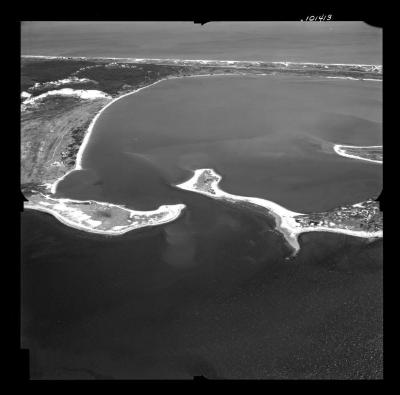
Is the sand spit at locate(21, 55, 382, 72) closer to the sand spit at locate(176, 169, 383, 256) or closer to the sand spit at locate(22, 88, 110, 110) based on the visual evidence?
the sand spit at locate(22, 88, 110, 110)

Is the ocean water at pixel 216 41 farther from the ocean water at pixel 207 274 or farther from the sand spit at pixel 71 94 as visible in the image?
the ocean water at pixel 207 274

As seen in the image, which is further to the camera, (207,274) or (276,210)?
(276,210)

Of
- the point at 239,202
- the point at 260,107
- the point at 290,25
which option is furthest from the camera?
the point at 290,25

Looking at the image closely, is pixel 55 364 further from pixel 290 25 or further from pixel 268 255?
pixel 290 25

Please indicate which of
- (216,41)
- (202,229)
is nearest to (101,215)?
(202,229)

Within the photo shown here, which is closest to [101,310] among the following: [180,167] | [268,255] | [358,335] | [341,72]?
[268,255]

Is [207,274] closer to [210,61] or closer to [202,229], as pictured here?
[202,229]
